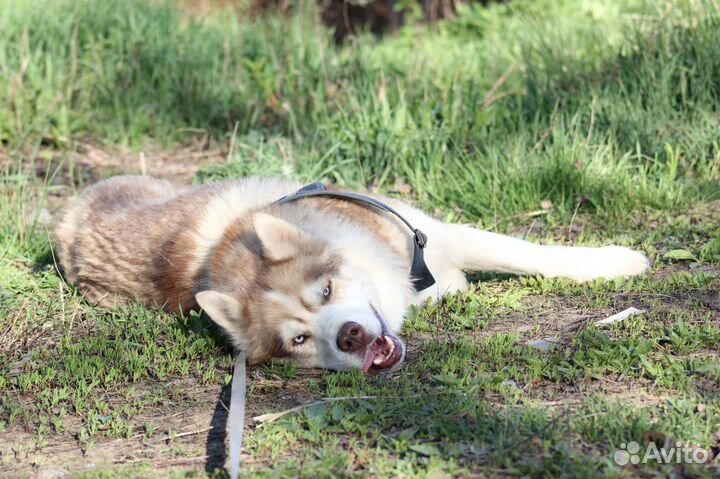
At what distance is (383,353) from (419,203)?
216cm

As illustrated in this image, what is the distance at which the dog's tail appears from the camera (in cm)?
409

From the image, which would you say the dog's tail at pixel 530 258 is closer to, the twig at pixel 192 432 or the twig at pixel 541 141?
the twig at pixel 541 141

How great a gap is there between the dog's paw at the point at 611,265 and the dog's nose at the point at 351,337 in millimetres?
1324

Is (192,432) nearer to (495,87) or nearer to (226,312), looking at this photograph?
(226,312)

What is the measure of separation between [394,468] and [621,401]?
0.87 metres

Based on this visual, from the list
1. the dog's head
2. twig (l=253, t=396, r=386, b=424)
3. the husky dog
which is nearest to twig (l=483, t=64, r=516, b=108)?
the husky dog

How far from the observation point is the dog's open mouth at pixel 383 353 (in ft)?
11.2

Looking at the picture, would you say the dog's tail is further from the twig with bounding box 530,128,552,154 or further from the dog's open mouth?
the twig with bounding box 530,128,552,154

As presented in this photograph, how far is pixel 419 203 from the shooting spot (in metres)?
5.47

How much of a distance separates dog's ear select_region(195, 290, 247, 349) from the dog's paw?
5.45 feet

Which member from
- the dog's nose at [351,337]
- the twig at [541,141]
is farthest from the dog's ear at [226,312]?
the twig at [541,141]

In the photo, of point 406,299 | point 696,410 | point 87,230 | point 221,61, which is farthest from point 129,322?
point 221,61

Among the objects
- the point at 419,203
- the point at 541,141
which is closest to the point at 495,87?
the point at 541,141

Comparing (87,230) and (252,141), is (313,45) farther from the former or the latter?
(87,230)
